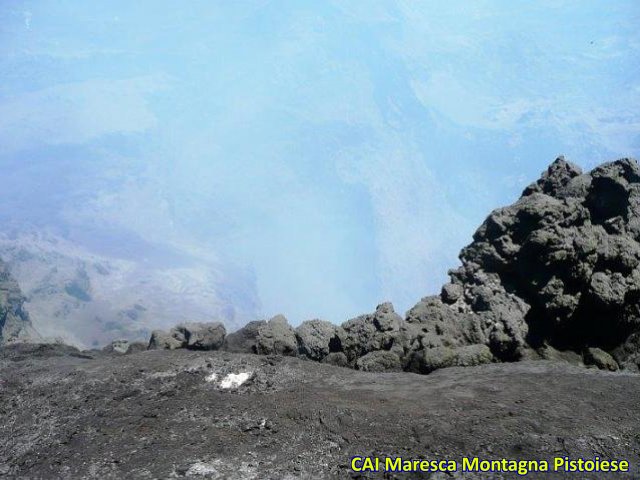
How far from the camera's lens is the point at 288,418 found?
8.95 metres

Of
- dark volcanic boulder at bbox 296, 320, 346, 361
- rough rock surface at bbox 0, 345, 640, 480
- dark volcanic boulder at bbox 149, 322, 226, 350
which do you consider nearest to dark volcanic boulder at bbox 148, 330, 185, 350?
dark volcanic boulder at bbox 149, 322, 226, 350

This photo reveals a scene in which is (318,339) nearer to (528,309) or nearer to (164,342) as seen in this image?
(164,342)

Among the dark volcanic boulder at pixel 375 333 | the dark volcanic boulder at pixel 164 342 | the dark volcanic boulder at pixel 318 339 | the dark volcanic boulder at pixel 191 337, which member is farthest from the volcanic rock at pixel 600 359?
the dark volcanic boulder at pixel 164 342

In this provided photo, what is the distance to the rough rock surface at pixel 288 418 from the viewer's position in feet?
25.5

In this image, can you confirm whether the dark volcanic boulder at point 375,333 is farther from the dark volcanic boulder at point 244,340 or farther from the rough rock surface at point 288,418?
the dark volcanic boulder at point 244,340

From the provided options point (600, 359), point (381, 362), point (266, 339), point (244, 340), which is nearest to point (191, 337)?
point (244, 340)

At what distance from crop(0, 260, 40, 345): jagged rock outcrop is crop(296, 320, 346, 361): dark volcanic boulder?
3874cm

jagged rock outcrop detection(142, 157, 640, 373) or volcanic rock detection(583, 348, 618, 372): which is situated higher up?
jagged rock outcrop detection(142, 157, 640, 373)

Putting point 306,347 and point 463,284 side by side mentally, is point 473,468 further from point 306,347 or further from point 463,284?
point 463,284

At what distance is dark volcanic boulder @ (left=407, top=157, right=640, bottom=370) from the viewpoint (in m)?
13.5

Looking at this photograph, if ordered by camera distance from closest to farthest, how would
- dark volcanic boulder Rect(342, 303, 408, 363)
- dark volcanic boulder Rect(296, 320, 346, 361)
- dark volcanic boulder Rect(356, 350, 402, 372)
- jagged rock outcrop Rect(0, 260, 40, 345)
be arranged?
dark volcanic boulder Rect(356, 350, 402, 372) → dark volcanic boulder Rect(342, 303, 408, 363) → dark volcanic boulder Rect(296, 320, 346, 361) → jagged rock outcrop Rect(0, 260, 40, 345)

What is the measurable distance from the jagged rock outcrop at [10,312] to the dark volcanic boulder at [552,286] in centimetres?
4197

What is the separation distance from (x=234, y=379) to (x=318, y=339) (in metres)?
4.26

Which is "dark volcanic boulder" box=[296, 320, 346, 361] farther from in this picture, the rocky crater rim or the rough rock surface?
the rough rock surface
